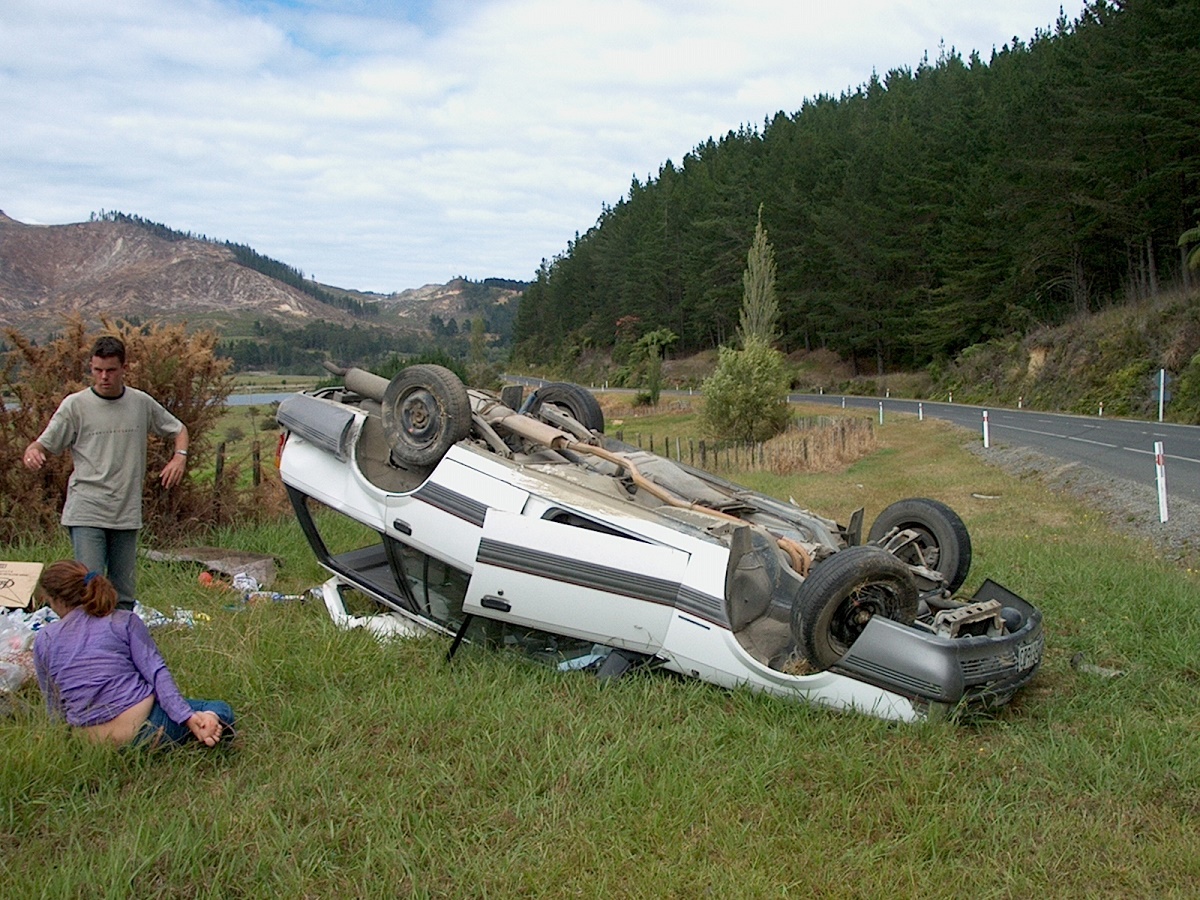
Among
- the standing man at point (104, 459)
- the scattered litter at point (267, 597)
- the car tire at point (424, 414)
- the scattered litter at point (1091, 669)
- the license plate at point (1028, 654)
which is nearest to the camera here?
the license plate at point (1028, 654)

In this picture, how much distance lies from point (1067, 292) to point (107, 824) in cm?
4583

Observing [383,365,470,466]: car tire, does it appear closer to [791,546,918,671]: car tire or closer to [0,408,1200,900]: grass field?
[0,408,1200,900]: grass field

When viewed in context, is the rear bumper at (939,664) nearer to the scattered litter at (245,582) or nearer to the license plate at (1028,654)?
the license plate at (1028,654)

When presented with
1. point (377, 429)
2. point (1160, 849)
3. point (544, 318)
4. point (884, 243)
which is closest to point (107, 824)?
point (377, 429)

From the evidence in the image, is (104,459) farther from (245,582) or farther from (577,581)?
(577,581)

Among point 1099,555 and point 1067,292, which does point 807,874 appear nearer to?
point 1099,555

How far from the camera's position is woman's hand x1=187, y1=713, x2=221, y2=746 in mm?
3930

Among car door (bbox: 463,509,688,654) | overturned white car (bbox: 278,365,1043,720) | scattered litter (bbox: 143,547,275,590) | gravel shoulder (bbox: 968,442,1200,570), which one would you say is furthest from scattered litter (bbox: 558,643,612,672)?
gravel shoulder (bbox: 968,442,1200,570)

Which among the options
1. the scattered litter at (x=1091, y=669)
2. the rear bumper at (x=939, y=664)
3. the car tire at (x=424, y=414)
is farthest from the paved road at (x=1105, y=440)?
the car tire at (x=424, y=414)

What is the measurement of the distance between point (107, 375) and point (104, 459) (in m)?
0.51

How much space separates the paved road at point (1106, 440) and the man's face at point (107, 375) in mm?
12163

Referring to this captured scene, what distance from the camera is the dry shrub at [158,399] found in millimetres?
8383

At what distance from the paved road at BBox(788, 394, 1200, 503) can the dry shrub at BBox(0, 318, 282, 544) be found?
11979 millimetres

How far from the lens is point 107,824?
349cm
